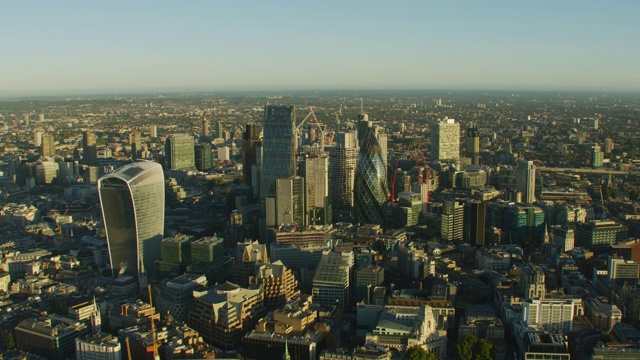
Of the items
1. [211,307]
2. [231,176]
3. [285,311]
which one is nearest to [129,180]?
[211,307]

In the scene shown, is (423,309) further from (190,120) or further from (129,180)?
(190,120)

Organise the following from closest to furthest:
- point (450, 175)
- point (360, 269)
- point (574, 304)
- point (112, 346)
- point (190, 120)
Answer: point (112, 346) → point (574, 304) → point (360, 269) → point (450, 175) → point (190, 120)

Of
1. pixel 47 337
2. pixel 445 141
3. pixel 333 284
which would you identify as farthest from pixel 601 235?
pixel 445 141

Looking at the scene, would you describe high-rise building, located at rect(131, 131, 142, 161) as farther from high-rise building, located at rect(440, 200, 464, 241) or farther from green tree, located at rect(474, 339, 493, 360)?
green tree, located at rect(474, 339, 493, 360)

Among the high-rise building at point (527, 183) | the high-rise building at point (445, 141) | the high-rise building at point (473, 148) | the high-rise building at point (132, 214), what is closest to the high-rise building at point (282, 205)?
the high-rise building at point (132, 214)

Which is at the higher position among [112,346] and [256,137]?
[256,137]
